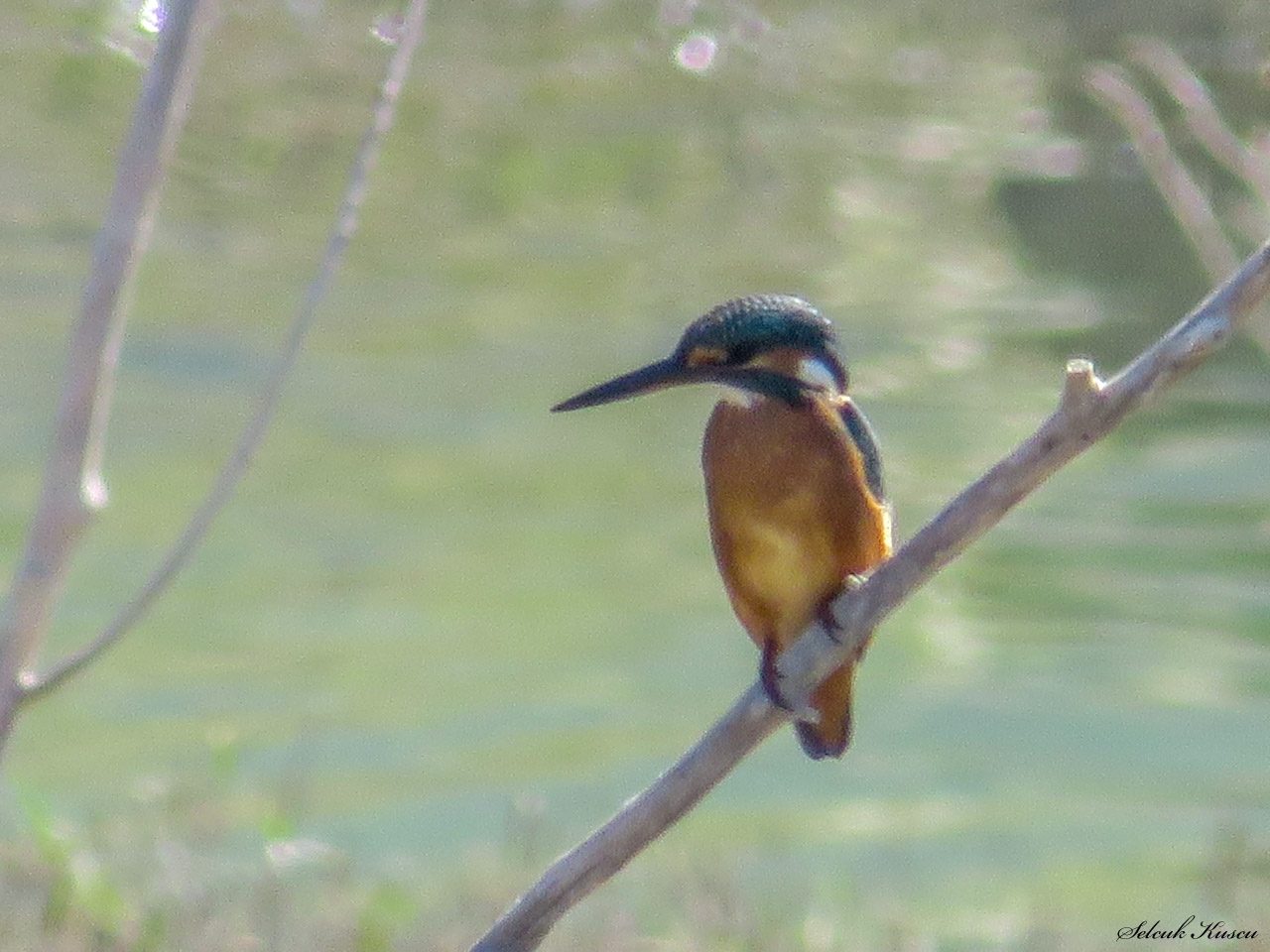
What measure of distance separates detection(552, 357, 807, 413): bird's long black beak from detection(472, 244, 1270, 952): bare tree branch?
15.4 inches

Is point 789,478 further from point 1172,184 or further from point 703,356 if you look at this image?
point 1172,184

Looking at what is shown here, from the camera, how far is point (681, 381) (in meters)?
2.21

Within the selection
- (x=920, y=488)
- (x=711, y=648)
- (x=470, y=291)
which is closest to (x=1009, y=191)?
(x=470, y=291)

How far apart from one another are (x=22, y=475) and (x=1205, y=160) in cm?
728

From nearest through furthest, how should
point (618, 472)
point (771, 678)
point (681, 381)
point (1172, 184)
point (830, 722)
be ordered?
point (771, 678)
point (681, 381)
point (830, 722)
point (1172, 184)
point (618, 472)

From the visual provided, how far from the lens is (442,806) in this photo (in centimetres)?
595

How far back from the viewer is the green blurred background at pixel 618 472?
567 centimetres

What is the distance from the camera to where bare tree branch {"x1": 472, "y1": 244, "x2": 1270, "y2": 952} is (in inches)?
60.1

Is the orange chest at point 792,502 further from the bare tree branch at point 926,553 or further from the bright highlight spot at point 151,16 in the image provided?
the bright highlight spot at point 151,16

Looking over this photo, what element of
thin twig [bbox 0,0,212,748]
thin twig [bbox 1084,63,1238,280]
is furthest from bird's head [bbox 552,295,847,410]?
thin twig [bbox 1084,63,1238,280]

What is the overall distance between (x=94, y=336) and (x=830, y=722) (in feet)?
3.39

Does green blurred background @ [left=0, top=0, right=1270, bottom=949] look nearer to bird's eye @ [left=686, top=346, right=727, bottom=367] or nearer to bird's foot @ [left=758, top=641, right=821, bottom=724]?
bird's eye @ [left=686, top=346, right=727, bottom=367]

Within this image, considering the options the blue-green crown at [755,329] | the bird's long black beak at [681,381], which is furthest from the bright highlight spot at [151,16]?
the blue-green crown at [755,329]

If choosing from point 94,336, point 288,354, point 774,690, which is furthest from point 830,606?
point 94,336
